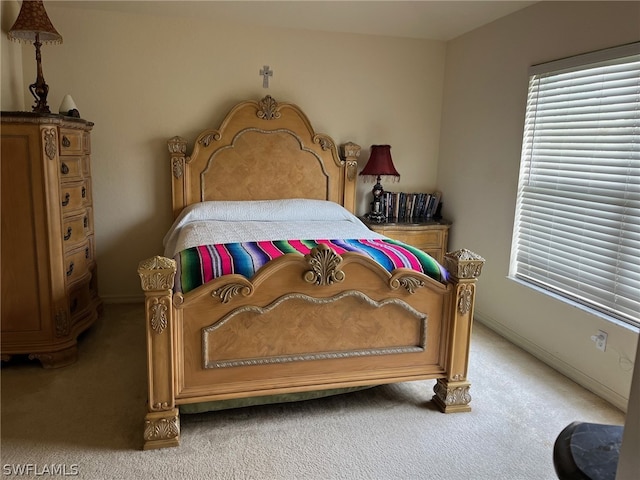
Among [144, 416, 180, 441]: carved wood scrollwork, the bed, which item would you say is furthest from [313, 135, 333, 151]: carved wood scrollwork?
[144, 416, 180, 441]: carved wood scrollwork

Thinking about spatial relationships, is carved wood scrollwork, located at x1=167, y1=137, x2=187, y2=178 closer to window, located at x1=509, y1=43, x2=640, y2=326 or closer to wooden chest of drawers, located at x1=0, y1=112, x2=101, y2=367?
wooden chest of drawers, located at x1=0, y1=112, x2=101, y2=367

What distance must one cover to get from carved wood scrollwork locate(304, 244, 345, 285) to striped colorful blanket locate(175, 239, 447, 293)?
20cm

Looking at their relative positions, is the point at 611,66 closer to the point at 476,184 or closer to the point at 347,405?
the point at 476,184

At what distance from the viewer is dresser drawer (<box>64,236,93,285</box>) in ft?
9.29

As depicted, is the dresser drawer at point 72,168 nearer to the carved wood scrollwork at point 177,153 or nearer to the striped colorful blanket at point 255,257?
the carved wood scrollwork at point 177,153

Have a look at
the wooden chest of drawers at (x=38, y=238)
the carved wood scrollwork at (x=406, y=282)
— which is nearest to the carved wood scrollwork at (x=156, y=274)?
the carved wood scrollwork at (x=406, y=282)

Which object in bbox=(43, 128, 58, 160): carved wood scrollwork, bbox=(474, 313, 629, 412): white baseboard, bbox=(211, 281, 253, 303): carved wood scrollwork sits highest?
bbox=(43, 128, 58, 160): carved wood scrollwork

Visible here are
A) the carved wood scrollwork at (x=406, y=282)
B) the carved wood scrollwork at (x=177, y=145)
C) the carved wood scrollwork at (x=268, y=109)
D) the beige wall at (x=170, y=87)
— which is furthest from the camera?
the carved wood scrollwork at (x=268, y=109)

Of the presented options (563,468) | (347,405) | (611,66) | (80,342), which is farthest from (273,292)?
(611,66)

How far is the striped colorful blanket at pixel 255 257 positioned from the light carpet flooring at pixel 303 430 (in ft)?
2.30

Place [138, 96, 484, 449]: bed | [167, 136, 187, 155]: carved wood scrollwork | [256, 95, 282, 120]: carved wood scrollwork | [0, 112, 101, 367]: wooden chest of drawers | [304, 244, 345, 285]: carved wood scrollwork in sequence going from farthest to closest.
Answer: [256, 95, 282, 120]: carved wood scrollwork
[167, 136, 187, 155]: carved wood scrollwork
[0, 112, 101, 367]: wooden chest of drawers
[304, 244, 345, 285]: carved wood scrollwork
[138, 96, 484, 449]: bed

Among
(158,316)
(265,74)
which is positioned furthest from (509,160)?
(158,316)

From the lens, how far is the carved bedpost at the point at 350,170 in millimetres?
3959

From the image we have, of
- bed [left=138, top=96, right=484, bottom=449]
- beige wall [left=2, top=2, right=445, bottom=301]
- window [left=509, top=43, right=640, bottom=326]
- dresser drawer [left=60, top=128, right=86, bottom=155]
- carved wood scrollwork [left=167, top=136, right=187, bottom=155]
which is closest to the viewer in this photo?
bed [left=138, top=96, right=484, bottom=449]
